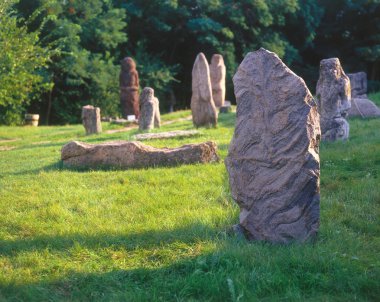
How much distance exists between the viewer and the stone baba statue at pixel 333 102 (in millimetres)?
10852

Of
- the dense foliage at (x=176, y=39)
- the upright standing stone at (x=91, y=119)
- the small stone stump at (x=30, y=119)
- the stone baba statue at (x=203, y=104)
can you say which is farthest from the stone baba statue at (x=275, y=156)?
the dense foliage at (x=176, y=39)

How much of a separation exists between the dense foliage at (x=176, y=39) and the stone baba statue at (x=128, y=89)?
517 cm

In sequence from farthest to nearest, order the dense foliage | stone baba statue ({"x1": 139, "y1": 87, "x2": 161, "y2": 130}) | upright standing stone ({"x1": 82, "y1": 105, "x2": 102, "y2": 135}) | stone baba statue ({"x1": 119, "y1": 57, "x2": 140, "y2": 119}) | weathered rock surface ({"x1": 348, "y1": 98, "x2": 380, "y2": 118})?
the dense foliage
stone baba statue ({"x1": 119, "y1": 57, "x2": 140, "y2": 119})
upright standing stone ({"x1": 82, "y1": 105, "x2": 102, "y2": 135})
stone baba statue ({"x1": 139, "y1": 87, "x2": 161, "y2": 130})
weathered rock surface ({"x1": 348, "y1": 98, "x2": 380, "y2": 118})

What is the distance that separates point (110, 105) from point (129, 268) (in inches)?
999

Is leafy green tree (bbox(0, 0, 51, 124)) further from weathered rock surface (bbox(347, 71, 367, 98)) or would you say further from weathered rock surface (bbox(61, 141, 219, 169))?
weathered rock surface (bbox(347, 71, 367, 98))

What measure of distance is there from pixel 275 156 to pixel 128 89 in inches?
712

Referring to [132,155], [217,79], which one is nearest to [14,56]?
[132,155]

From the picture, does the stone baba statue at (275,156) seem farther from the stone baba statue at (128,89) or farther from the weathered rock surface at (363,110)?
the stone baba statue at (128,89)

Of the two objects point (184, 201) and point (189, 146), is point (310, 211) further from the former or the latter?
point (189, 146)

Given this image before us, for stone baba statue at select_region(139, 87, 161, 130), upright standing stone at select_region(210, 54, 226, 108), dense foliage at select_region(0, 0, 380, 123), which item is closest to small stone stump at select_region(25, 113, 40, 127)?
dense foliage at select_region(0, 0, 380, 123)

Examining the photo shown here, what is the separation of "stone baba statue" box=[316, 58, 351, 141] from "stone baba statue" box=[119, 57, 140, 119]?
13.0 metres

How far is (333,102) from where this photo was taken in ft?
35.9

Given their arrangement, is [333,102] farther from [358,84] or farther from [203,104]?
[358,84]

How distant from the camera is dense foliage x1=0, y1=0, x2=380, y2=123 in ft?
92.6
